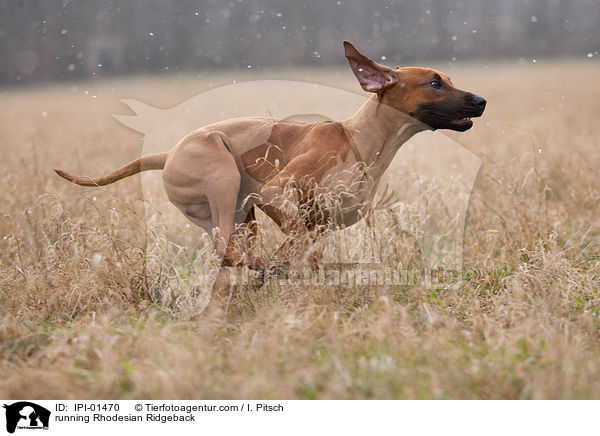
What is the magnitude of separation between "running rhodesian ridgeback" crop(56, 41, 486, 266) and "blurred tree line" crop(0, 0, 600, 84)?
484 inches

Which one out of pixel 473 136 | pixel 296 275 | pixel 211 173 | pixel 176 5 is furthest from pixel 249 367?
pixel 176 5

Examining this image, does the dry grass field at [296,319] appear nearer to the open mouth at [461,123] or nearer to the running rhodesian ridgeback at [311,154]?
the running rhodesian ridgeback at [311,154]

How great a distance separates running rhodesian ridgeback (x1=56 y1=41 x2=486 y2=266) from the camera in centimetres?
347

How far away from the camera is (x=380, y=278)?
12.3 feet

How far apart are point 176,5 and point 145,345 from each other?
48.6 feet

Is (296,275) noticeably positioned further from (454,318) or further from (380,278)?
(454,318)

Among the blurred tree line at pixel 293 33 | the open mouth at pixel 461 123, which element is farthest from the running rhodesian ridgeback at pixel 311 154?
the blurred tree line at pixel 293 33

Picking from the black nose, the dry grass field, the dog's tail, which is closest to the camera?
the dry grass field

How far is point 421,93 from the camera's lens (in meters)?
3.47
